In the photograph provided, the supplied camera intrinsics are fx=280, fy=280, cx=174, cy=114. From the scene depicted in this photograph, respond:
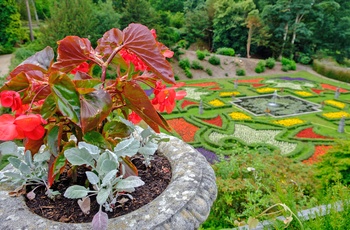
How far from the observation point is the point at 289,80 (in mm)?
16031

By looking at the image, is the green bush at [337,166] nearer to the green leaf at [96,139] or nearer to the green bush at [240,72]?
the green leaf at [96,139]

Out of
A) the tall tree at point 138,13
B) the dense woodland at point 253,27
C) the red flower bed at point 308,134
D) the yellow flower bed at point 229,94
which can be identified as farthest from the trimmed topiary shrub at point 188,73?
the red flower bed at point 308,134

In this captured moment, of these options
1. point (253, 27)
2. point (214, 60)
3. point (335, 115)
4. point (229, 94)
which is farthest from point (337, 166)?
point (253, 27)

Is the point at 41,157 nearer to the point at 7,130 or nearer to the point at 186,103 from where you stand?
the point at 7,130

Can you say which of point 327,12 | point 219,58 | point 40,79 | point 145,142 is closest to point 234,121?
point 145,142

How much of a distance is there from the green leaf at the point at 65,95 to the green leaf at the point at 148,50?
30 centimetres

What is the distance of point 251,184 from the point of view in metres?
3.33

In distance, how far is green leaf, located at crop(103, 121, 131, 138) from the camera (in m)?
1.30

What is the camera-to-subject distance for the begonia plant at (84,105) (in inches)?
39.4

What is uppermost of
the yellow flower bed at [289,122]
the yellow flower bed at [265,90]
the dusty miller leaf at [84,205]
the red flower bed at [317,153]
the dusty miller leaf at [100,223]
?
the dusty miller leaf at [100,223]

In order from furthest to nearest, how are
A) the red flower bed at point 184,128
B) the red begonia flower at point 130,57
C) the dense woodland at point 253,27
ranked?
the dense woodland at point 253,27, the red flower bed at point 184,128, the red begonia flower at point 130,57

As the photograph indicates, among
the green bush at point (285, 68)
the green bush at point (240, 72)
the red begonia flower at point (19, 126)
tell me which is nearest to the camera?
the red begonia flower at point (19, 126)

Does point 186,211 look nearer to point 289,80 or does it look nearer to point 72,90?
point 72,90

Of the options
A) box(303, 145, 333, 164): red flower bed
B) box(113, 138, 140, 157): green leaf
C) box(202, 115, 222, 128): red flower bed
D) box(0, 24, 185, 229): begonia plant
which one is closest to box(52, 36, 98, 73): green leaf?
box(0, 24, 185, 229): begonia plant
